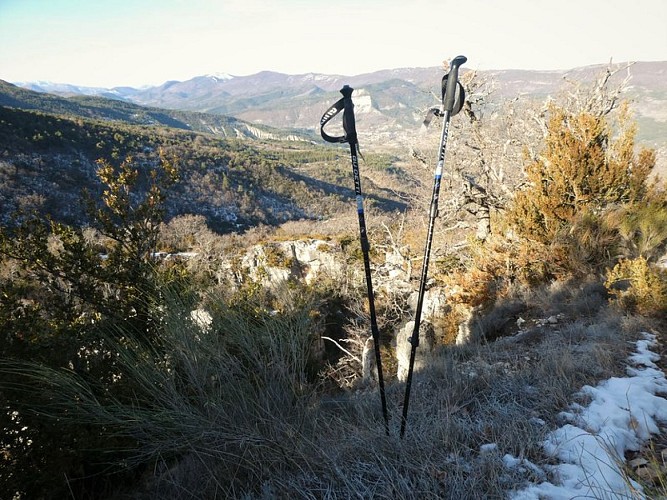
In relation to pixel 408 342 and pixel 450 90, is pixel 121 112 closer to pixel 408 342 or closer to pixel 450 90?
pixel 408 342

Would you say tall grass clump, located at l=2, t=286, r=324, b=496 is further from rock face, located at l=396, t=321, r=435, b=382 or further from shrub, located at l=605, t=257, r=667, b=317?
rock face, located at l=396, t=321, r=435, b=382

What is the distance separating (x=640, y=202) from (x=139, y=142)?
56372mm

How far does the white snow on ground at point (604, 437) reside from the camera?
1.70 metres

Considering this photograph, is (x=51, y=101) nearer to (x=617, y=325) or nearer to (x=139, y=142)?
(x=139, y=142)

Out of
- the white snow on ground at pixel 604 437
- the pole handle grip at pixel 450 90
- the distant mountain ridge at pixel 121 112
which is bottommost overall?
the white snow on ground at pixel 604 437

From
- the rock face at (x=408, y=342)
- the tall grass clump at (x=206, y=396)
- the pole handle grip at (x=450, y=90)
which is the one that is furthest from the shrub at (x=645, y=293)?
the rock face at (x=408, y=342)

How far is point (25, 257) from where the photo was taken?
4754mm

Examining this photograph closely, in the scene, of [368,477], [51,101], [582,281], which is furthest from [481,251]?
[51,101]

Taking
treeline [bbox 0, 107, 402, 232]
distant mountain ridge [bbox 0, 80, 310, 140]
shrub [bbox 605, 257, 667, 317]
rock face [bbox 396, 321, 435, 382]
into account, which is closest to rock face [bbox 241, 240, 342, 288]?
rock face [bbox 396, 321, 435, 382]

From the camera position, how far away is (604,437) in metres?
2.10

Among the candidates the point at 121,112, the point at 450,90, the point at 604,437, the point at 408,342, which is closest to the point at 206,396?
the point at 604,437

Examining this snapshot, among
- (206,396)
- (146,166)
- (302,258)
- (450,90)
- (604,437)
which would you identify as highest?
(450,90)

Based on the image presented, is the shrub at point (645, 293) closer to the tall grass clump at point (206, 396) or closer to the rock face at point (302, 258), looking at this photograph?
the tall grass clump at point (206, 396)

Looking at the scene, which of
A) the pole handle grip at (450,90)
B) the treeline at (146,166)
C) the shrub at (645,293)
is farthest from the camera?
the treeline at (146,166)
